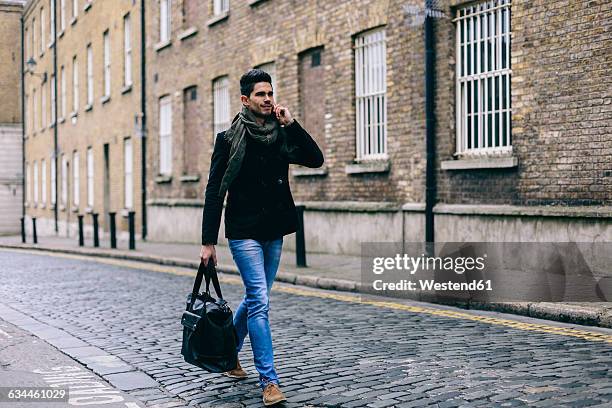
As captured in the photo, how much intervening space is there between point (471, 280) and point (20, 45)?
42522 mm

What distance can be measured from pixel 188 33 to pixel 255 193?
18475 millimetres

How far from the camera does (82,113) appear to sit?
34.2 meters

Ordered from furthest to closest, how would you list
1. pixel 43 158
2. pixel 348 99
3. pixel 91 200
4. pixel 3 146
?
pixel 3 146
pixel 43 158
pixel 91 200
pixel 348 99

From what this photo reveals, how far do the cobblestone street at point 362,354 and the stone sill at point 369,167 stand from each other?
4.40 metres

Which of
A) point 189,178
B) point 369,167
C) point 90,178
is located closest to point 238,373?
point 369,167

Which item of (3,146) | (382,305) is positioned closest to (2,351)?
(382,305)

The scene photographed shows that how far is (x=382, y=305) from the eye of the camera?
9883 mm

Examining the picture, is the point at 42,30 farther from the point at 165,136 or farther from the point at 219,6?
the point at 219,6

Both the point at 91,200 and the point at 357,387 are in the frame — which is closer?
the point at 357,387

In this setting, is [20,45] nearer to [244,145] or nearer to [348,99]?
[348,99]

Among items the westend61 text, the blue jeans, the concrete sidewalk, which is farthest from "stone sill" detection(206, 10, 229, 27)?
the blue jeans

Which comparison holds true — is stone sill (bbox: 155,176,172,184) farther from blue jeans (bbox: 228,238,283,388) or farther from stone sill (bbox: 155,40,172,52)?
blue jeans (bbox: 228,238,283,388)

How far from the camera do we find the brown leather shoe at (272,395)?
17.1ft

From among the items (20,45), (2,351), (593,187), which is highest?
(20,45)
